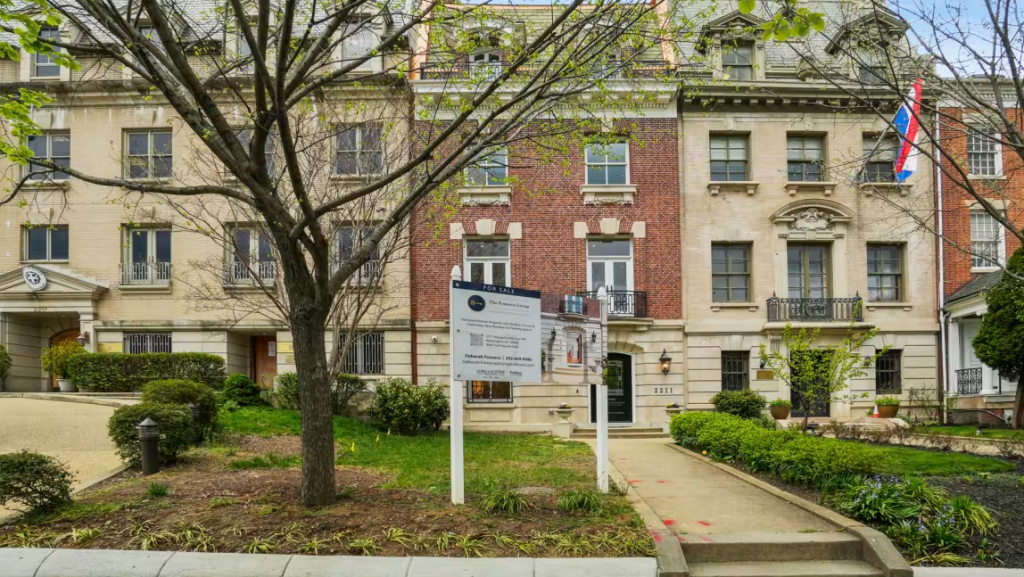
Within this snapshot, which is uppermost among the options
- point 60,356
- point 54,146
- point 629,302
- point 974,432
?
point 54,146

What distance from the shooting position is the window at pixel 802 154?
22.1m

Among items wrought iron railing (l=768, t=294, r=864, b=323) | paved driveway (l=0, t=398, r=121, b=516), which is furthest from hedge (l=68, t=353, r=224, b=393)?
wrought iron railing (l=768, t=294, r=864, b=323)

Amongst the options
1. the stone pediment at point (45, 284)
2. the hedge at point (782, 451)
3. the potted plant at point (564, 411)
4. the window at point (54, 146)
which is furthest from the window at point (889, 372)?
the window at point (54, 146)

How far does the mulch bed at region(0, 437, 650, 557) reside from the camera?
684cm

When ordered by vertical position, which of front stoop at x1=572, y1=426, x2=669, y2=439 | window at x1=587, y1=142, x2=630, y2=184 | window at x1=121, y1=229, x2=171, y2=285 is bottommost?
front stoop at x1=572, y1=426, x2=669, y2=439

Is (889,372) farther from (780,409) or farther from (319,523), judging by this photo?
(319,523)

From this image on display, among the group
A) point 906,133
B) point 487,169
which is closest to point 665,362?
point 906,133

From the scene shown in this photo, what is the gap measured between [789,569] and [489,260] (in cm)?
1529

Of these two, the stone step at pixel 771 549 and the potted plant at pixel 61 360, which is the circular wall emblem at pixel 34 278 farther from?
the stone step at pixel 771 549

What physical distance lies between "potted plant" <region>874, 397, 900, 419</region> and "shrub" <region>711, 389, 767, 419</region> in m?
3.52

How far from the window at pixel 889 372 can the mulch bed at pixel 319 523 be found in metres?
16.2

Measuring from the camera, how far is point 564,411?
1969 cm

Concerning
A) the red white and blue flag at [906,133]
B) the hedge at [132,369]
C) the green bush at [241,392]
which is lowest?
the green bush at [241,392]

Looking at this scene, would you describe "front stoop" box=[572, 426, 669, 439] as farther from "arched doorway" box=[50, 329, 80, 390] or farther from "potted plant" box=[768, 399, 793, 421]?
"arched doorway" box=[50, 329, 80, 390]
